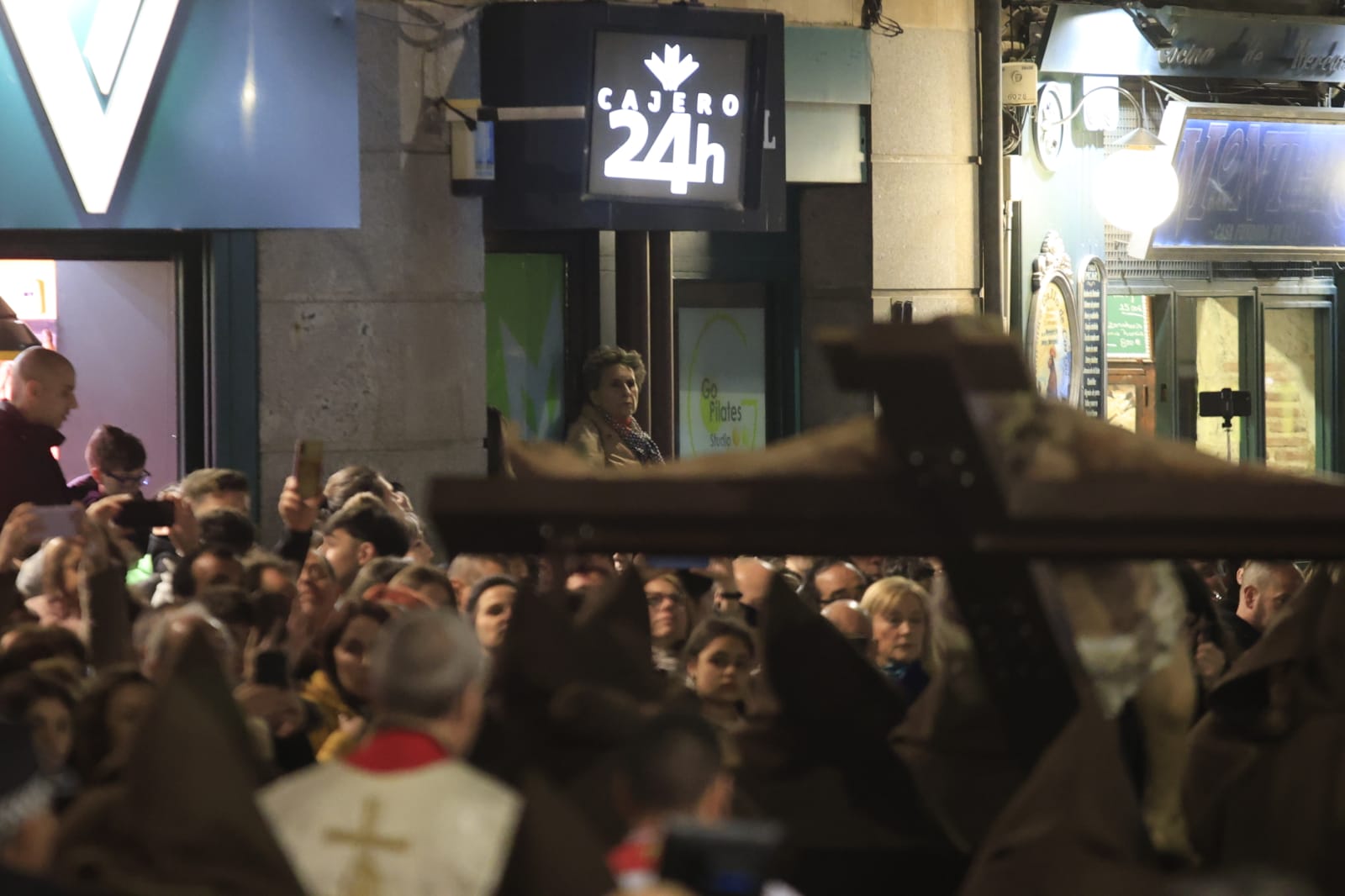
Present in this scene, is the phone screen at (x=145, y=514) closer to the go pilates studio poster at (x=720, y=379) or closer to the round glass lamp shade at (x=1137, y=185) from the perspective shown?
the go pilates studio poster at (x=720, y=379)

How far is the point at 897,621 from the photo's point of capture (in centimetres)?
721

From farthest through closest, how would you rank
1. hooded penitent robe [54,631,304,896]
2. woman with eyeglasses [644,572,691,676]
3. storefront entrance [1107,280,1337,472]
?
storefront entrance [1107,280,1337,472] < woman with eyeglasses [644,572,691,676] < hooded penitent robe [54,631,304,896]

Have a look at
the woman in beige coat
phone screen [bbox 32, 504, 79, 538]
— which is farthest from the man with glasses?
the woman in beige coat

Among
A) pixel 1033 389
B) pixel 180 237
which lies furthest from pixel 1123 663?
pixel 180 237

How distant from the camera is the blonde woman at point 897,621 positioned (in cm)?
704

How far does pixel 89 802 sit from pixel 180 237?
25.7 feet

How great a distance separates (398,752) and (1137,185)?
43.2 ft

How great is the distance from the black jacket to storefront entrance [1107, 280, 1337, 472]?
1028 cm

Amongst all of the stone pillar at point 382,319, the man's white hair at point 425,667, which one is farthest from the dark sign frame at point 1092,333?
the man's white hair at point 425,667

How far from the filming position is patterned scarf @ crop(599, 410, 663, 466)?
9.91 meters

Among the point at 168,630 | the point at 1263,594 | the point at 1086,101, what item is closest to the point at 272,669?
the point at 168,630

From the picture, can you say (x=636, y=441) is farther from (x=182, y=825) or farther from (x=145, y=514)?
(x=182, y=825)

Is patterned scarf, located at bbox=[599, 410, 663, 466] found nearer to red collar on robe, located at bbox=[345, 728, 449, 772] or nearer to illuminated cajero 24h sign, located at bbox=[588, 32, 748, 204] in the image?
illuminated cajero 24h sign, located at bbox=[588, 32, 748, 204]

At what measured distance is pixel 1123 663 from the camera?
12.1ft
